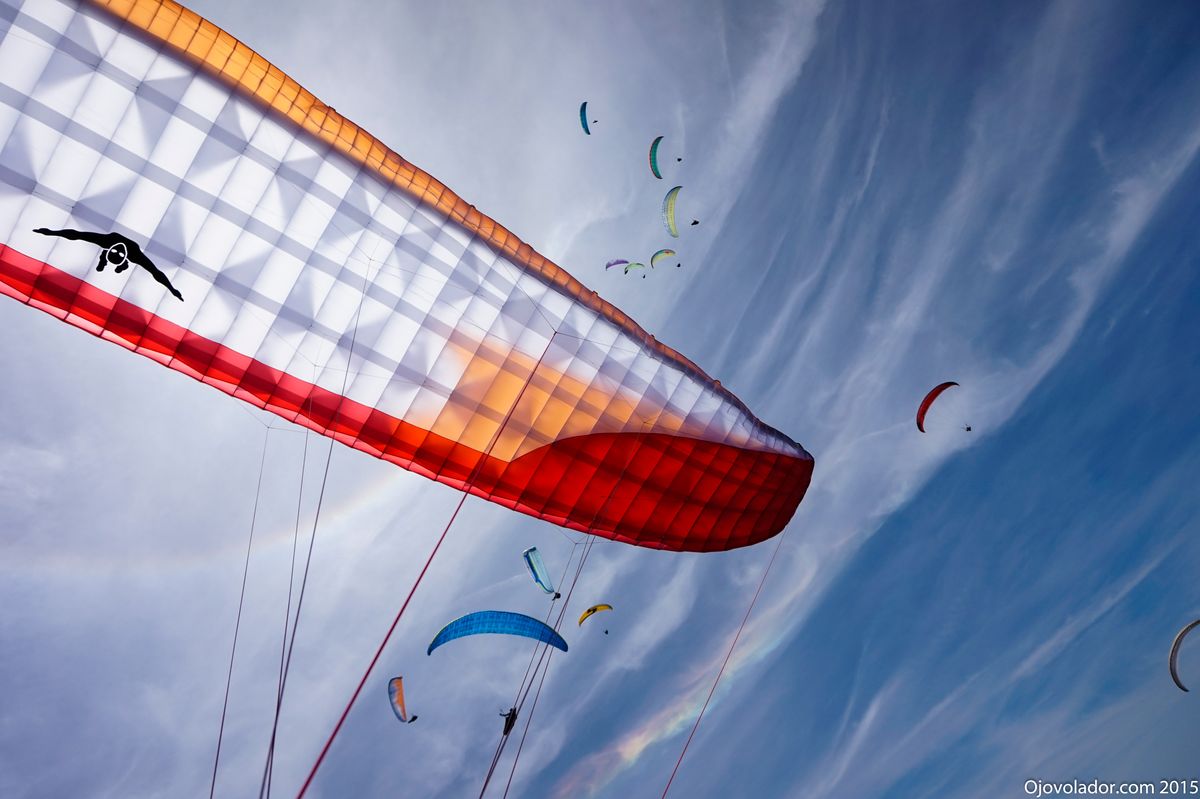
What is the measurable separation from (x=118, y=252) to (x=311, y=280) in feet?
7.64

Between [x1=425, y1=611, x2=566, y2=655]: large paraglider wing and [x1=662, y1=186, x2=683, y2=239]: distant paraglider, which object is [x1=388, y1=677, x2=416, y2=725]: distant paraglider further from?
[x1=662, y1=186, x2=683, y2=239]: distant paraglider

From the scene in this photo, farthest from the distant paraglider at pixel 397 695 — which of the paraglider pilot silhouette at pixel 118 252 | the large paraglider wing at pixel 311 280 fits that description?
the paraglider pilot silhouette at pixel 118 252

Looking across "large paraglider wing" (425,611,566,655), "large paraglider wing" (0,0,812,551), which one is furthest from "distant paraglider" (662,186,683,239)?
"large paraglider wing" (425,611,566,655)

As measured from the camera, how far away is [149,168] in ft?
27.3

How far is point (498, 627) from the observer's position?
39.8 feet

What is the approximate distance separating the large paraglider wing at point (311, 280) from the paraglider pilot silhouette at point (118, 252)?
158 millimetres

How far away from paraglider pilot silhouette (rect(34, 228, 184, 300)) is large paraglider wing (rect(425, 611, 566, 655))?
25.0 feet

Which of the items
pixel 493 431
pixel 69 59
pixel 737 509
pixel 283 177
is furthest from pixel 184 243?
pixel 737 509

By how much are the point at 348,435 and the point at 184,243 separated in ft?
11.6

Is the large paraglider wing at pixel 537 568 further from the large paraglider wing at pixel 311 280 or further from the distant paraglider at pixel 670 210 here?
the distant paraglider at pixel 670 210

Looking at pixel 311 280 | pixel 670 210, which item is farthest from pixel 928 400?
pixel 311 280

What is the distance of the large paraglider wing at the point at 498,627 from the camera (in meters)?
12.0

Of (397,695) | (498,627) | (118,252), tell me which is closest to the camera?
(118,252)

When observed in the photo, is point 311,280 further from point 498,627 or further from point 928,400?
point 928,400
